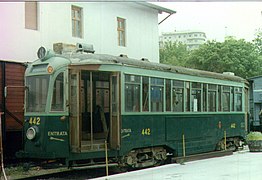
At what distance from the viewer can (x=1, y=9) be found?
19.6ft

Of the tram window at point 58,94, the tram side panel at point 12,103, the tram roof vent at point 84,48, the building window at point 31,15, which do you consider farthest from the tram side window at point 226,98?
the building window at point 31,15

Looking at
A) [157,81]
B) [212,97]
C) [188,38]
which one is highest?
[188,38]

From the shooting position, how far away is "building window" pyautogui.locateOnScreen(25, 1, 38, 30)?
6683mm

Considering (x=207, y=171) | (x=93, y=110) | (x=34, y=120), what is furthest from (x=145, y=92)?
(x=34, y=120)

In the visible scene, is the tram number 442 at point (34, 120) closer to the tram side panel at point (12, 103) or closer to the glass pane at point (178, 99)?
the tram side panel at point (12, 103)

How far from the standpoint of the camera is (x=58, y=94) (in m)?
7.65

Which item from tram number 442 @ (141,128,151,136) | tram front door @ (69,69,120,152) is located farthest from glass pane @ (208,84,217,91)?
tram front door @ (69,69,120,152)

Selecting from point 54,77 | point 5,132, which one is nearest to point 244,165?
point 54,77

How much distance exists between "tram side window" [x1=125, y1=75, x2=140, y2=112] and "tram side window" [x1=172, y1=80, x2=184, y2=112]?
1.18 metres

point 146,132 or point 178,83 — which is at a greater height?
point 178,83

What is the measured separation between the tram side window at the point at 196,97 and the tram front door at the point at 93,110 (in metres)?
2.38

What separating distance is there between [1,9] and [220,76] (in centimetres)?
616

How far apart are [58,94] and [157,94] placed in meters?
2.17

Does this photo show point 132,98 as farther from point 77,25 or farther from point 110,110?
point 77,25
